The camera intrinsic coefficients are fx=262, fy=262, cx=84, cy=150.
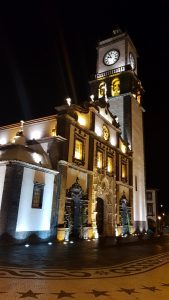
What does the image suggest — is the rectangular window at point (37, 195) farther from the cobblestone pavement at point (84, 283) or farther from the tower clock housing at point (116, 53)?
the tower clock housing at point (116, 53)

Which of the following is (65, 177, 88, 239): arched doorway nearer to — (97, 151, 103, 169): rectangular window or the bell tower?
(97, 151, 103, 169): rectangular window

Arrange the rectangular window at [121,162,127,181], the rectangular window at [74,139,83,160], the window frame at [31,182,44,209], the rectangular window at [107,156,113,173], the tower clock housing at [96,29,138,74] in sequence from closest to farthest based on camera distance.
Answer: the window frame at [31,182,44,209] → the rectangular window at [74,139,83,160] → the rectangular window at [107,156,113,173] → the rectangular window at [121,162,127,181] → the tower clock housing at [96,29,138,74]

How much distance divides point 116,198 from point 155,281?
2695 centimetres

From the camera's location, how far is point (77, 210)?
96.1 ft

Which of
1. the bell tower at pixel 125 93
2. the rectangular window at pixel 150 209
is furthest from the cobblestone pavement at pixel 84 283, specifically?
the rectangular window at pixel 150 209

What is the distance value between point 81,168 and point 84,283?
20700 mm

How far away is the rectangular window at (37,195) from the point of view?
77.9 feet

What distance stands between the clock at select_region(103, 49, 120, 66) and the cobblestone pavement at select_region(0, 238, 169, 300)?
42.2 metres

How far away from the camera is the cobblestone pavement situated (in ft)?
24.0

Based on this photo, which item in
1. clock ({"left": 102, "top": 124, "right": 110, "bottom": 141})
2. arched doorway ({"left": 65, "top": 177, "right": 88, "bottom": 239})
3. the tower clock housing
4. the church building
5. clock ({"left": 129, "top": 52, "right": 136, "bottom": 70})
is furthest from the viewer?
clock ({"left": 129, "top": 52, "right": 136, "bottom": 70})

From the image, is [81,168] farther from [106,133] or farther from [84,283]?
[84,283]

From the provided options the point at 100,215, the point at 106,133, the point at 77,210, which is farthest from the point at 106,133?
the point at 77,210

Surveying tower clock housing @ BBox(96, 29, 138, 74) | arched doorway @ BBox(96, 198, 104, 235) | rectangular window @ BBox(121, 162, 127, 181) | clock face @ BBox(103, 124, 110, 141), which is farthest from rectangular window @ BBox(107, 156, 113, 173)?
tower clock housing @ BBox(96, 29, 138, 74)

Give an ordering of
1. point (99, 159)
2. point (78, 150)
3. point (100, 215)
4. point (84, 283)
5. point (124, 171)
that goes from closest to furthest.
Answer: point (84, 283), point (78, 150), point (99, 159), point (100, 215), point (124, 171)
